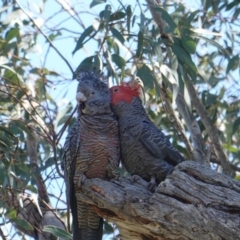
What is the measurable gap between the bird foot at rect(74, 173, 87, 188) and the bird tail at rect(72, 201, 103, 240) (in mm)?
163

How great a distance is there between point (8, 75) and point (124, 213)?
2.20 meters

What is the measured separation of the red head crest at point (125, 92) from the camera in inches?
168

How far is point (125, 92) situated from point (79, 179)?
0.61 m

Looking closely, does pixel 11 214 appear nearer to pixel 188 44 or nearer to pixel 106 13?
pixel 106 13

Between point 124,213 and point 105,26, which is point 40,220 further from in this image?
point 124,213

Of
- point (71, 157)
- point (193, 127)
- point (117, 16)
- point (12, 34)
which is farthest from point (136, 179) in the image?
point (12, 34)

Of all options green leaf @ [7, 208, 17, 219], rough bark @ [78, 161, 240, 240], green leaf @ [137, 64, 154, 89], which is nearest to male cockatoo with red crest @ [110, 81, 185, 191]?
rough bark @ [78, 161, 240, 240]

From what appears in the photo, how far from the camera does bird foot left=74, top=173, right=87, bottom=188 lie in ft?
13.1

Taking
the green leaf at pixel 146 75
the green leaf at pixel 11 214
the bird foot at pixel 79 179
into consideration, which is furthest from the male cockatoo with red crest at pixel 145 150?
the green leaf at pixel 11 214

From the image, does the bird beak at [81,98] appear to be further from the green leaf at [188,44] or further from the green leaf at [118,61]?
the green leaf at [188,44]

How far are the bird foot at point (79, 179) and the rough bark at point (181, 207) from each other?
332 mm

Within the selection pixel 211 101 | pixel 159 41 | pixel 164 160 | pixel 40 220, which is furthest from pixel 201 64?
pixel 164 160

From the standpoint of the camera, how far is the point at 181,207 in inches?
134

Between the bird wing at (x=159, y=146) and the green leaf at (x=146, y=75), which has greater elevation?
the green leaf at (x=146, y=75)
